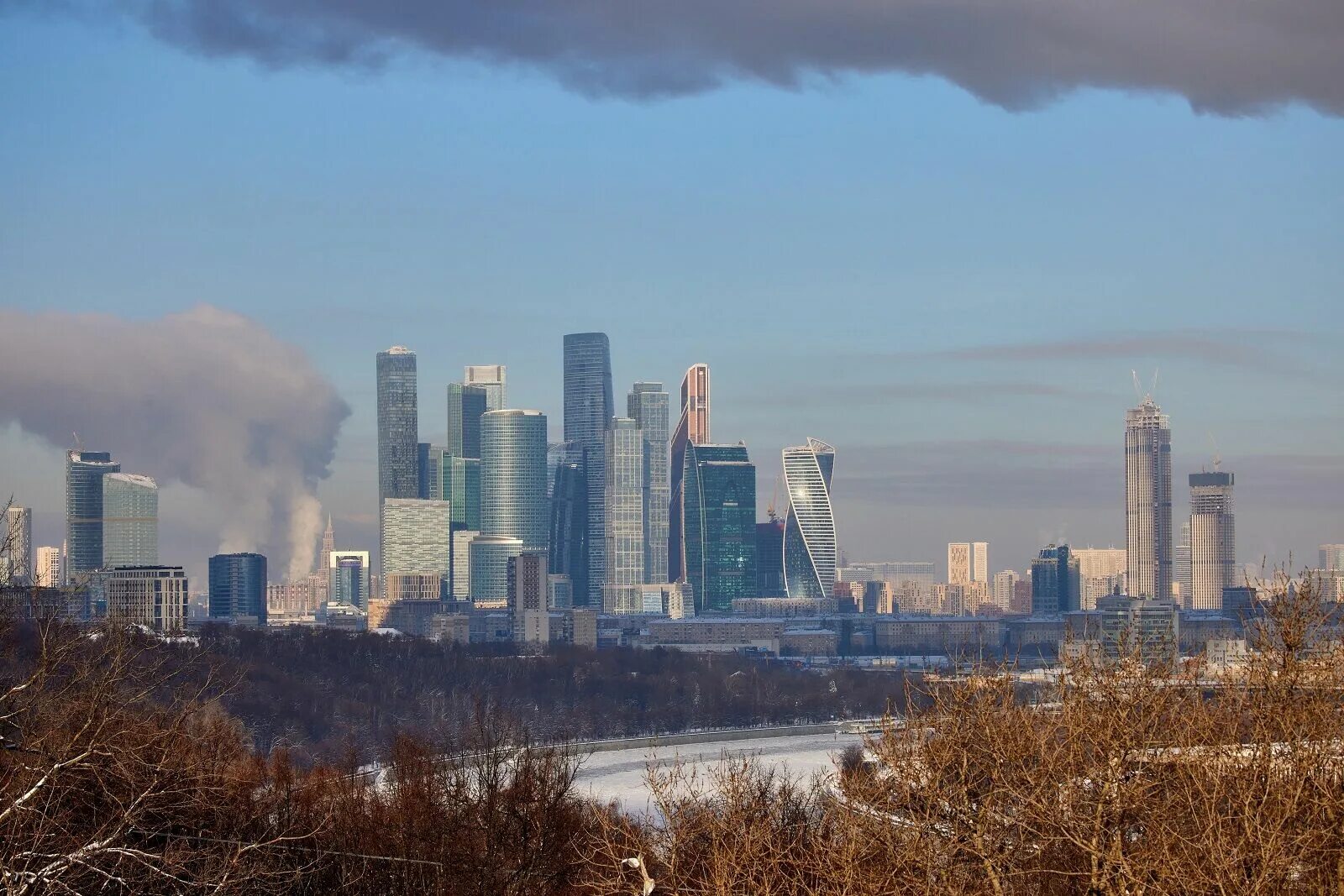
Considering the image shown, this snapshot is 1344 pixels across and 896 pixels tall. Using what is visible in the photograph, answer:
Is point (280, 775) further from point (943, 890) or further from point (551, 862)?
point (943, 890)

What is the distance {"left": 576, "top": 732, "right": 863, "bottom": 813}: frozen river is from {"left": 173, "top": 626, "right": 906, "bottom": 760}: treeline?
5.38 meters

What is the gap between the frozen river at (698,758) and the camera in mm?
104125

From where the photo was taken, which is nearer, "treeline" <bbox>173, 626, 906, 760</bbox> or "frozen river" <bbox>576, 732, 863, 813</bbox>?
"frozen river" <bbox>576, 732, 863, 813</bbox>

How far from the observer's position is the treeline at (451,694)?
452 ft

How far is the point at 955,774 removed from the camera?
3322 centimetres

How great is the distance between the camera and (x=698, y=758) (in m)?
116

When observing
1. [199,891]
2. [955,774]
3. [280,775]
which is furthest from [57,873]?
[280,775]

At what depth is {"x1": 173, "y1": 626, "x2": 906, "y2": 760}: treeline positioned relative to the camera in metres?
138

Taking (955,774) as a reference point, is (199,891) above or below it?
below

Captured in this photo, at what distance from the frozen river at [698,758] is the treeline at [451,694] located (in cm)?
538

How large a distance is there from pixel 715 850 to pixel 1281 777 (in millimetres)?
9042

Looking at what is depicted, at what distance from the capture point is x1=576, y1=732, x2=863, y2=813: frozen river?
342 ft

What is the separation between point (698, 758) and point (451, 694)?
176 ft

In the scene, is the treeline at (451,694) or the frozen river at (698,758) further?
the treeline at (451,694)
